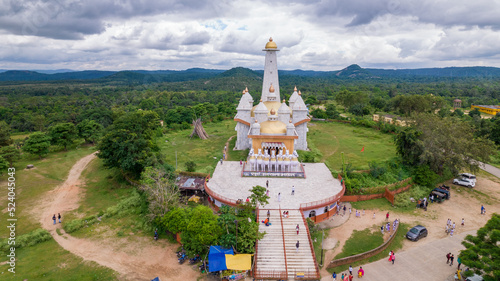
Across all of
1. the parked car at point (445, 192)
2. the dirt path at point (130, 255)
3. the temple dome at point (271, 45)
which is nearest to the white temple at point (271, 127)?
the temple dome at point (271, 45)

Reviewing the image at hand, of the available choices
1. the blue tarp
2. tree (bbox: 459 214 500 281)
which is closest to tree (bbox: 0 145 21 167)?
the blue tarp

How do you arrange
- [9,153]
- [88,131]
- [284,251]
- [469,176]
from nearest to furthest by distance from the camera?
[284,251] → [469,176] → [9,153] → [88,131]

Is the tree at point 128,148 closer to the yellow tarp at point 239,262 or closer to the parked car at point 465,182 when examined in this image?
the yellow tarp at point 239,262

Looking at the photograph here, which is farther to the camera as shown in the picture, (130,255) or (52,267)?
(130,255)

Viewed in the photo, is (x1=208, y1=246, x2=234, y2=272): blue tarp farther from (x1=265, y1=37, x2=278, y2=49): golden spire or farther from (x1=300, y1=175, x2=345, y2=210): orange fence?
(x1=265, y1=37, x2=278, y2=49): golden spire

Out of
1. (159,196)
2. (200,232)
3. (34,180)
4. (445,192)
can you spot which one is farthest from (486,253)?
(34,180)

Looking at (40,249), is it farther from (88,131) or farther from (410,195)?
(410,195)
